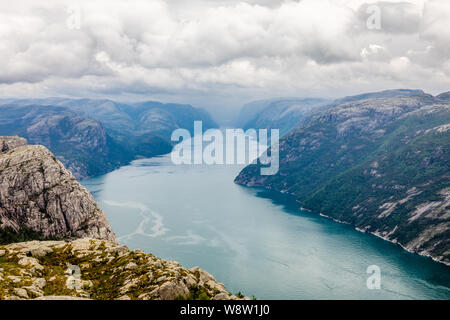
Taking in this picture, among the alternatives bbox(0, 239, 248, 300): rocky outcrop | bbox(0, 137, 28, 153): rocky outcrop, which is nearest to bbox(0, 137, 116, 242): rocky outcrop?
bbox(0, 137, 28, 153): rocky outcrop

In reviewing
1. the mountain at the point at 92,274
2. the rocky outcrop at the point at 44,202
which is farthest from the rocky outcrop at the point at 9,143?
the mountain at the point at 92,274

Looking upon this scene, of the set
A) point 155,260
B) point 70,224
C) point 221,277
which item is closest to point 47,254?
point 155,260

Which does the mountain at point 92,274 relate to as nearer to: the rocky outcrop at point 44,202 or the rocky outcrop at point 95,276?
the rocky outcrop at point 95,276

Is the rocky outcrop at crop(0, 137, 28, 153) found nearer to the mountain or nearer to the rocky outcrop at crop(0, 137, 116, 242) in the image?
the rocky outcrop at crop(0, 137, 116, 242)
